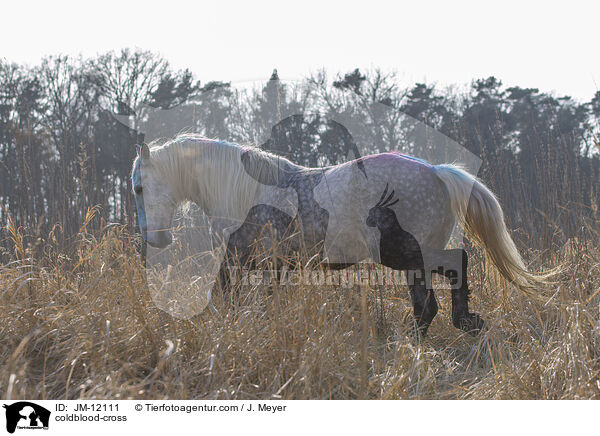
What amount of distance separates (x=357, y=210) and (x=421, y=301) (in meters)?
0.70

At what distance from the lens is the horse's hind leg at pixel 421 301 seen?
2633mm

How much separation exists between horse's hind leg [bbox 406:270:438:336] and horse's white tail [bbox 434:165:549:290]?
0.46 meters

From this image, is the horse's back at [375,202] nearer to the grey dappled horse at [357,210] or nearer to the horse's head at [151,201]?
the grey dappled horse at [357,210]

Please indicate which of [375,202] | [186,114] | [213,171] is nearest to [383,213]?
[375,202]

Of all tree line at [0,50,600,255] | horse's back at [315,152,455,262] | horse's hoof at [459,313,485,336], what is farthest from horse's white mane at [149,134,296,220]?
tree line at [0,50,600,255]

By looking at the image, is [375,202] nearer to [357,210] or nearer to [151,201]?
[357,210]

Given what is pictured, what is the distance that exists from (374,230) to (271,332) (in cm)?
107

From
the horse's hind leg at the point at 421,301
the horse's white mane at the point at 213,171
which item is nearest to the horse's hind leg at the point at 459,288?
the horse's hind leg at the point at 421,301

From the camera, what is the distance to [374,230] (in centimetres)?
268

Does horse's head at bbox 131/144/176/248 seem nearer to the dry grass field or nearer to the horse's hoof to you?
the dry grass field

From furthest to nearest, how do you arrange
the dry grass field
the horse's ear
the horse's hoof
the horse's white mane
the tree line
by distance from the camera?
the tree line
the horse's white mane
the horse's ear
the horse's hoof
the dry grass field

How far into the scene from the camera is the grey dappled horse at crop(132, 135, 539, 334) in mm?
2652

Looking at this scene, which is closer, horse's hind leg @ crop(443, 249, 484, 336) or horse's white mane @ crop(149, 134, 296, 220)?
horse's hind leg @ crop(443, 249, 484, 336)
